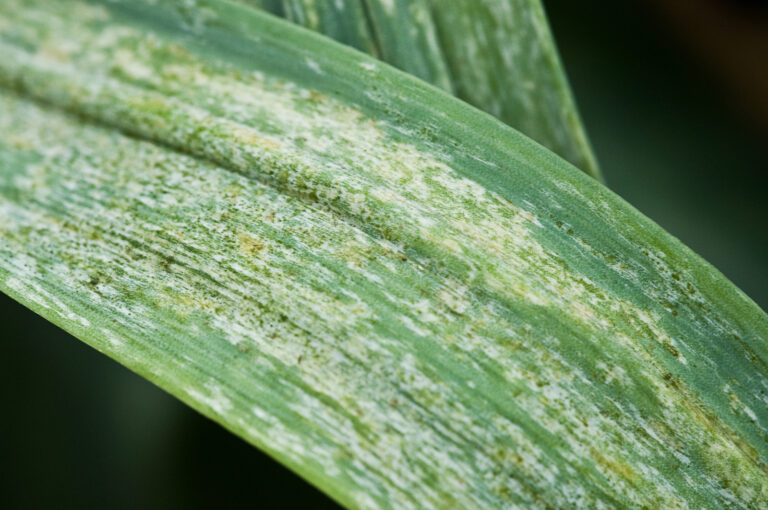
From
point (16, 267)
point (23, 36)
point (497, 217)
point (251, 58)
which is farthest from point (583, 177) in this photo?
point (23, 36)

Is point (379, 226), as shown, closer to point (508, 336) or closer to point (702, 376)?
point (508, 336)

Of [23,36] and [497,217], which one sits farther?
[23,36]

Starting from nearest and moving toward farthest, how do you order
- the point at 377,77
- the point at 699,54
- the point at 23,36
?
the point at 377,77 < the point at 23,36 < the point at 699,54

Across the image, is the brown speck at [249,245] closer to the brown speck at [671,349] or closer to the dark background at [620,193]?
the brown speck at [671,349]

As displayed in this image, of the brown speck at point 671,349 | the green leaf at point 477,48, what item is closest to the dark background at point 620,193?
the green leaf at point 477,48

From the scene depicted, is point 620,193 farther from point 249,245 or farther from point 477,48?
point 249,245

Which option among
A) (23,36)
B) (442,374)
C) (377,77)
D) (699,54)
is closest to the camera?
(442,374)

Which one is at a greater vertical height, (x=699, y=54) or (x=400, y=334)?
(x=699, y=54)

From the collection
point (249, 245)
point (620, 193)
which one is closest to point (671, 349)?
point (249, 245)
